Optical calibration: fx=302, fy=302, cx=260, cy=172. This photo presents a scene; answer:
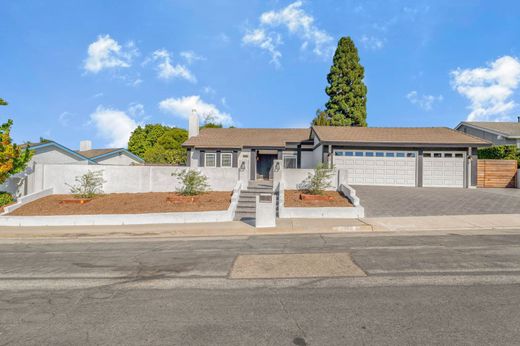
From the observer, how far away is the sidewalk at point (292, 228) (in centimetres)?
1161

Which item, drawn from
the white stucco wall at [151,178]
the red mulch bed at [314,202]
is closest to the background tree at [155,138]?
the white stucco wall at [151,178]

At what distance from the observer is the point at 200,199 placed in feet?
54.6

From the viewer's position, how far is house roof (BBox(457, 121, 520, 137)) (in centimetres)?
3067

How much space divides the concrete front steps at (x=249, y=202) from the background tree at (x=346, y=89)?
21340 mm

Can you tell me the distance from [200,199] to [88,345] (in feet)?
43.1

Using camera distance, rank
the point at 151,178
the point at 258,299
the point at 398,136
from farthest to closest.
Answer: the point at 398,136, the point at 151,178, the point at 258,299

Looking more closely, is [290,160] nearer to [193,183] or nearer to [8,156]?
[193,183]

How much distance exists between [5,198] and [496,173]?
32.5 metres

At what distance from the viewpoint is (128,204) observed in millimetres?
16125

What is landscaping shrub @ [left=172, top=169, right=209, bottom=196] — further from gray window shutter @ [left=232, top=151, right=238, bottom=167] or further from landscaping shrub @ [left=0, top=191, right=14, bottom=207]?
landscaping shrub @ [left=0, top=191, right=14, bottom=207]

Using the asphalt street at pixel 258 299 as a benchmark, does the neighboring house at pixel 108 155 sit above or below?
above

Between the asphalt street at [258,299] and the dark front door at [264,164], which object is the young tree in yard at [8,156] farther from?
the dark front door at [264,164]

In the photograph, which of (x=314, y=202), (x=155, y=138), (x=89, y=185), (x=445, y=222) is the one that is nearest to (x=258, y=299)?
(x=445, y=222)

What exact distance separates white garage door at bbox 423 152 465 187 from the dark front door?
12153 millimetres
